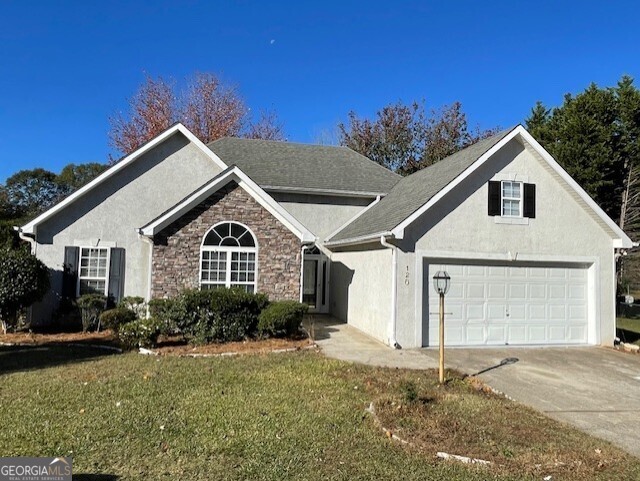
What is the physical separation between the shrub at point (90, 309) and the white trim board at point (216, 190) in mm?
2832

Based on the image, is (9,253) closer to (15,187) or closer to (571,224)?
(571,224)

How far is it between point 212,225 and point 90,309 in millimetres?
4270

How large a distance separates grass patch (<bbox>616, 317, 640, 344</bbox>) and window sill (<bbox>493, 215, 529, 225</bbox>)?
237 inches

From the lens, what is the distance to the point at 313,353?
11.1m

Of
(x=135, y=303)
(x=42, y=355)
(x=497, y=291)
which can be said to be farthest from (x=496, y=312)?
(x=42, y=355)

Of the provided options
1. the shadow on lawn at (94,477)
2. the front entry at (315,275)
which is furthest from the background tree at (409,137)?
the shadow on lawn at (94,477)

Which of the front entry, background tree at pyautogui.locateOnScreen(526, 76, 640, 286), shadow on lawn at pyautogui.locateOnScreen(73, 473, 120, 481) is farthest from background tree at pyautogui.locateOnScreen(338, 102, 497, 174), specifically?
shadow on lawn at pyautogui.locateOnScreen(73, 473, 120, 481)

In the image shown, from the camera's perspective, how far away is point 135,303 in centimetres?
1375

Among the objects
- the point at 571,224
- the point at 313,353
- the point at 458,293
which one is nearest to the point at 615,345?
the point at 571,224

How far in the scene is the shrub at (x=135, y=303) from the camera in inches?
533

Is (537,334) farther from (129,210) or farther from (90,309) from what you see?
(129,210)

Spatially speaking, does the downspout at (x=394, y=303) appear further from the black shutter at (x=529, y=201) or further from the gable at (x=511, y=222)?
the black shutter at (x=529, y=201)

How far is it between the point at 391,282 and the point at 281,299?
3432 millimetres

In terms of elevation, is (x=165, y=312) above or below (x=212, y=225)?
below
